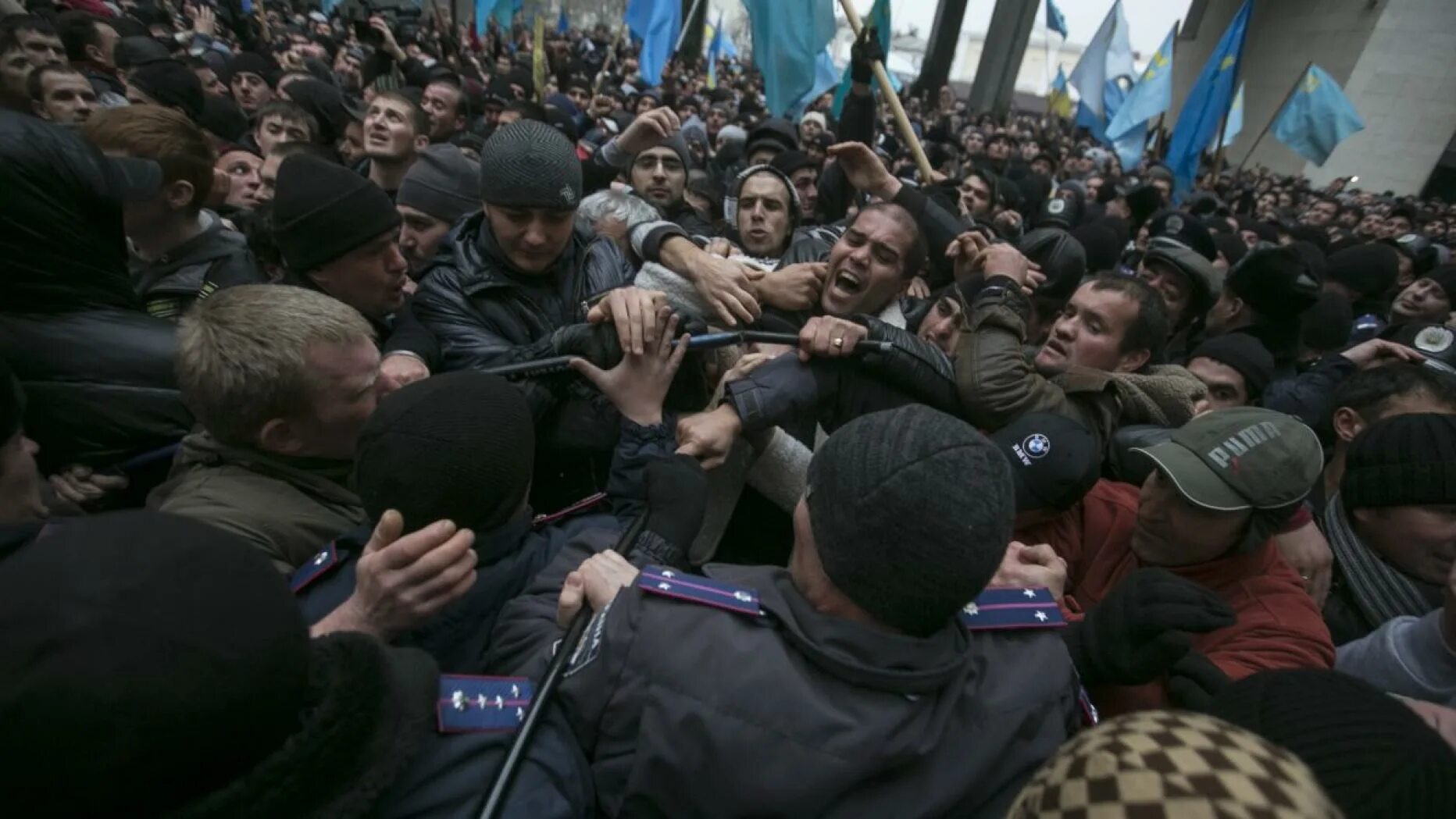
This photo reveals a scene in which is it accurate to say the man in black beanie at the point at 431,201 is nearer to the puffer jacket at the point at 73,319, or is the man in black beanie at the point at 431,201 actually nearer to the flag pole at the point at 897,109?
the puffer jacket at the point at 73,319

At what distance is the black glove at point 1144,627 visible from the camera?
142cm

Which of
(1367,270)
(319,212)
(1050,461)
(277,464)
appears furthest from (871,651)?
(1367,270)

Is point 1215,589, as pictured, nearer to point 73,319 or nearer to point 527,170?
point 527,170

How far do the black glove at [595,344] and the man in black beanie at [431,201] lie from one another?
130 centimetres

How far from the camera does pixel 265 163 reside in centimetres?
395

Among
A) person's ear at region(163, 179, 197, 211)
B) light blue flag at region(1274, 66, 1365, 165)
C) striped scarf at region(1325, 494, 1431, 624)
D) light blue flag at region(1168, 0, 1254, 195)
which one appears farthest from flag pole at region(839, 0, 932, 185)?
light blue flag at region(1274, 66, 1365, 165)

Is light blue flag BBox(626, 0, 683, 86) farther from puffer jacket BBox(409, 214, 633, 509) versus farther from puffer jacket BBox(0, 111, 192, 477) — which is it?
puffer jacket BBox(0, 111, 192, 477)

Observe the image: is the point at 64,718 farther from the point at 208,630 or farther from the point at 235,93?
the point at 235,93

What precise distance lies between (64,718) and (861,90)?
5904 millimetres

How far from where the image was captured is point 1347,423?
2.81m

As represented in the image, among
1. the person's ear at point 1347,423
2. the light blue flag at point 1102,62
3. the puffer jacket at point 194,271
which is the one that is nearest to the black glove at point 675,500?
the puffer jacket at point 194,271

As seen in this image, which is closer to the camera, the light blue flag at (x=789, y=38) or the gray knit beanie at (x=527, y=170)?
the gray knit beanie at (x=527, y=170)

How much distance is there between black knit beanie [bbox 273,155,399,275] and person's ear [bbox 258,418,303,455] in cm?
81

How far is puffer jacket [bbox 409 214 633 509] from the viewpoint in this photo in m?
2.23
